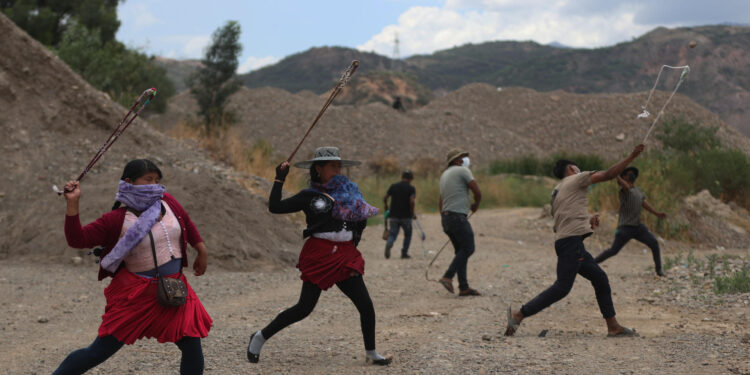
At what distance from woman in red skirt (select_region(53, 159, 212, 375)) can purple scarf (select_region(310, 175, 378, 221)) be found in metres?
1.37

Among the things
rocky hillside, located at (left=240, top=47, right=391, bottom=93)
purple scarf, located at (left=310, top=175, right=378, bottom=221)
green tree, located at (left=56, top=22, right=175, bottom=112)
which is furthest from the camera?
rocky hillside, located at (left=240, top=47, right=391, bottom=93)

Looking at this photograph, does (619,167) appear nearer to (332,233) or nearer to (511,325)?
(511,325)

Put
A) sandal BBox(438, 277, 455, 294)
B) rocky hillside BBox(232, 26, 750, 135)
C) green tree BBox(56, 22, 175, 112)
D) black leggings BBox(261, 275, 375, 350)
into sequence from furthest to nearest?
1. rocky hillside BBox(232, 26, 750, 135)
2. green tree BBox(56, 22, 175, 112)
3. sandal BBox(438, 277, 455, 294)
4. black leggings BBox(261, 275, 375, 350)

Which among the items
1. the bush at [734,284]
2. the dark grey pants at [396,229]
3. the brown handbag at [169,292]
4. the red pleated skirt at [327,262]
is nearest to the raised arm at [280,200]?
the red pleated skirt at [327,262]

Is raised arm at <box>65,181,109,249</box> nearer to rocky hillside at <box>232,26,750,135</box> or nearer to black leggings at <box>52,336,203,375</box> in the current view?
black leggings at <box>52,336,203,375</box>

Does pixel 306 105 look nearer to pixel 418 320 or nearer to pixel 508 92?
pixel 508 92

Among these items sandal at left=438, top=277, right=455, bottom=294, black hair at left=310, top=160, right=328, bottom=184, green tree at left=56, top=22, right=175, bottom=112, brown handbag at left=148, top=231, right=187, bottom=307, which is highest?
green tree at left=56, top=22, right=175, bottom=112

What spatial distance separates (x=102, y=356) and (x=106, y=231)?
668 mm

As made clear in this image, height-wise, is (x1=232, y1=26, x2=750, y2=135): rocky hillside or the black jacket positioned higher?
(x1=232, y1=26, x2=750, y2=135): rocky hillside

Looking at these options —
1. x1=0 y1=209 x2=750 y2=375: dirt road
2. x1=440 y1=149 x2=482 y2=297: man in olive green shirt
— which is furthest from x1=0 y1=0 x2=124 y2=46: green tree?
x1=440 y1=149 x2=482 y2=297: man in olive green shirt

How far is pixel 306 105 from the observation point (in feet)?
161

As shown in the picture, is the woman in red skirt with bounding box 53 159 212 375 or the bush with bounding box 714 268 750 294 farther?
the bush with bounding box 714 268 750 294

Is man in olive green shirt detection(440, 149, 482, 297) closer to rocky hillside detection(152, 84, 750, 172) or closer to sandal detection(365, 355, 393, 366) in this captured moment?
sandal detection(365, 355, 393, 366)

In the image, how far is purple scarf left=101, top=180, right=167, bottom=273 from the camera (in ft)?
12.3
